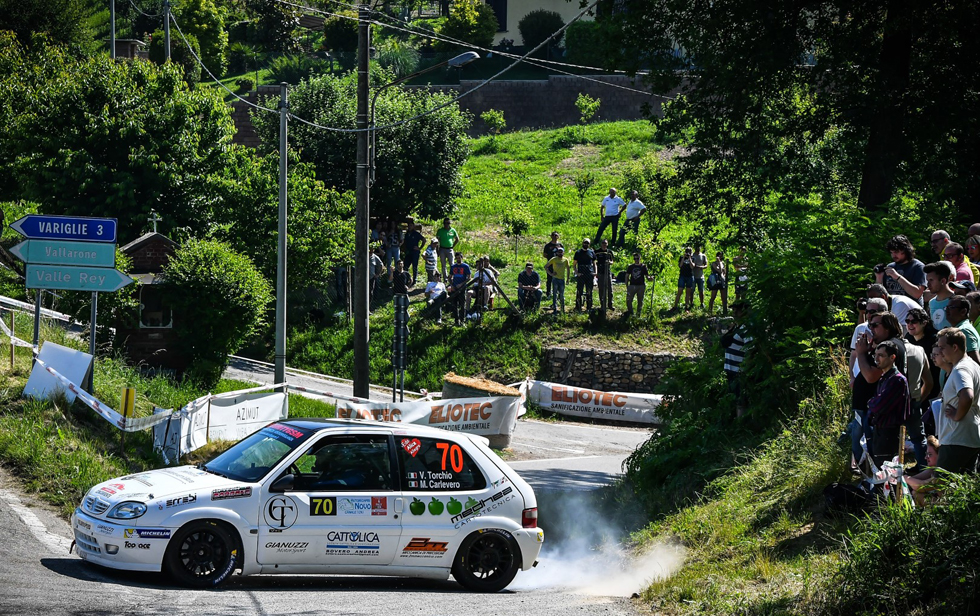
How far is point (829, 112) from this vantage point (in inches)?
795

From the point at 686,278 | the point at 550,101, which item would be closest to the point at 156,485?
the point at 686,278

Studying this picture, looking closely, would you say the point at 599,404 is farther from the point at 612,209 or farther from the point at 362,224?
the point at 362,224

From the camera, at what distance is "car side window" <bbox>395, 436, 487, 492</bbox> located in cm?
962

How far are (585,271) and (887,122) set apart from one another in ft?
34.9

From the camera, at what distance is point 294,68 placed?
197 ft

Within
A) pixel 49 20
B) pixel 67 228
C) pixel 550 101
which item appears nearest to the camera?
pixel 67 228

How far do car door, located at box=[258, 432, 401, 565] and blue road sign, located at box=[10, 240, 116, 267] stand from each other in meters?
6.35

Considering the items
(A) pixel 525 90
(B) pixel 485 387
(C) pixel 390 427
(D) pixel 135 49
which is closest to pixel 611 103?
(A) pixel 525 90

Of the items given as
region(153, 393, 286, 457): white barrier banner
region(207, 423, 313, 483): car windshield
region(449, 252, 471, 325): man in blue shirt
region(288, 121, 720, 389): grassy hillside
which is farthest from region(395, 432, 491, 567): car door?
region(449, 252, 471, 325): man in blue shirt

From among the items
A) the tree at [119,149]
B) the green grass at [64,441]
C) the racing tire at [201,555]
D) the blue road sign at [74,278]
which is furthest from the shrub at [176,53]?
the racing tire at [201,555]

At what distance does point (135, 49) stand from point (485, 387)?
38637mm

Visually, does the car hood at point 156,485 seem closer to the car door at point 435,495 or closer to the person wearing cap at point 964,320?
the car door at point 435,495

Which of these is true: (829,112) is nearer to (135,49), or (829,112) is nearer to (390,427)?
(390,427)

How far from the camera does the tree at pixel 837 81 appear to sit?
1873cm
